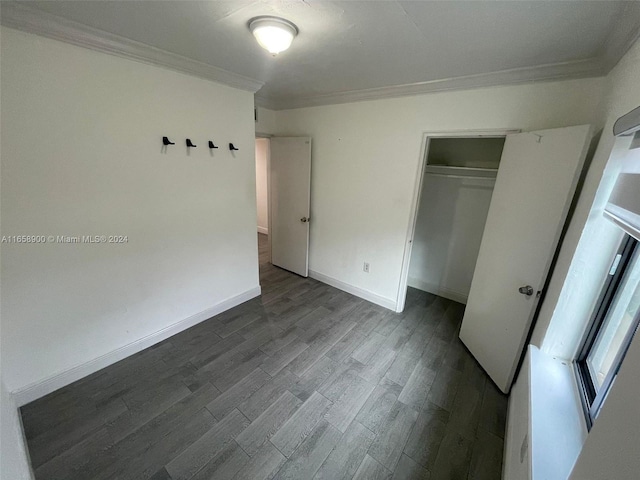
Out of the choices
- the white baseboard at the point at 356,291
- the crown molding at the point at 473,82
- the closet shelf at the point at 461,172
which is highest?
the crown molding at the point at 473,82

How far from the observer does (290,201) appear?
3607mm

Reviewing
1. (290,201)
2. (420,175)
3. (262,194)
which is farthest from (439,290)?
(262,194)

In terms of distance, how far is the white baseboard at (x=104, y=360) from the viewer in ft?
5.59

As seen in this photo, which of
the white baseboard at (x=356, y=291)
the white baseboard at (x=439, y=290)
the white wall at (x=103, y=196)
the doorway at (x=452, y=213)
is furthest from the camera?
the white baseboard at (x=439, y=290)

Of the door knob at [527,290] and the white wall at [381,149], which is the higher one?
the white wall at [381,149]

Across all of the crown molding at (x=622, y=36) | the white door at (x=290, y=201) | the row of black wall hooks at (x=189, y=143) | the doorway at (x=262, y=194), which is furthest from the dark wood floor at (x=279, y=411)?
the doorway at (x=262, y=194)

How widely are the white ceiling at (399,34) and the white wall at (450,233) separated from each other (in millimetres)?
1254

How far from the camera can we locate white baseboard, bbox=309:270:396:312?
301cm

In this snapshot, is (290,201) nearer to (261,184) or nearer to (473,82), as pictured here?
(261,184)

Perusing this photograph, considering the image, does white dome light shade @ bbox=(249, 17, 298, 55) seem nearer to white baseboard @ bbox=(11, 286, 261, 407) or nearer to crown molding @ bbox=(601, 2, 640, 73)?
crown molding @ bbox=(601, 2, 640, 73)

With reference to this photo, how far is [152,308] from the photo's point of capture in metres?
2.22

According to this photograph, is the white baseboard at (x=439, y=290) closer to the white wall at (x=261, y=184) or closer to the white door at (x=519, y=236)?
the white door at (x=519, y=236)

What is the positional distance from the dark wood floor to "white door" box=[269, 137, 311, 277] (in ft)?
4.47

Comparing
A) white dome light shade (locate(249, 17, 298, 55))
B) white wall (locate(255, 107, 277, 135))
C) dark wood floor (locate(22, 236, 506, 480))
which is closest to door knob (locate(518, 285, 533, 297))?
dark wood floor (locate(22, 236, 506, 480))
